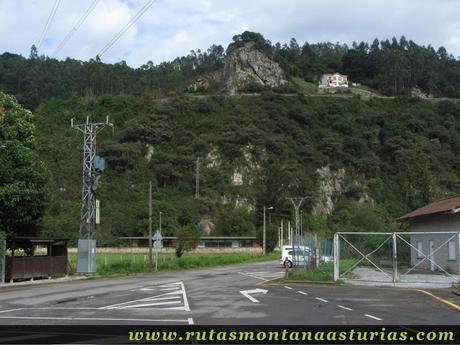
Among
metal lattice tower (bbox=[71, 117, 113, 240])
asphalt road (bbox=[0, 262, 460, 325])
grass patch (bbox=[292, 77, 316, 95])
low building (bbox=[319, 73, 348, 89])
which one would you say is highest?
low building (bbox=[319, 73, 348, 89])

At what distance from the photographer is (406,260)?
4381cm

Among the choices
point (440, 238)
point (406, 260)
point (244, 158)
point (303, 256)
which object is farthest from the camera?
point (244, 158)

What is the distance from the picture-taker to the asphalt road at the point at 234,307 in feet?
45.5

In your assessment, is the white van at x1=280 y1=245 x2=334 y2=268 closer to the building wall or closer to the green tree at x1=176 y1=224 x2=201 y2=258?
the building wall

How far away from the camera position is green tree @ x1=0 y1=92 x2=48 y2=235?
32.8 meters

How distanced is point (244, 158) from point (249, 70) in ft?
174

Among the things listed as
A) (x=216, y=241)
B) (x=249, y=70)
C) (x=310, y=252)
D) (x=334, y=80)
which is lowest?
(x=216, y=241)

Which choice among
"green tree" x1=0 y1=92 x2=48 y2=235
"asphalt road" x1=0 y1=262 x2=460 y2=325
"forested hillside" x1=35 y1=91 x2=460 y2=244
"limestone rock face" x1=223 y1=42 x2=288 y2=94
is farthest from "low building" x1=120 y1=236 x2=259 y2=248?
"asphalt road" x1=0 y1=262 x2=460 y2=325

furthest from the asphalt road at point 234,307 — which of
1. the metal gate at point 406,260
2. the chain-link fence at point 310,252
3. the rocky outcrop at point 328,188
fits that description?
the rocky outcrop at point 328,188

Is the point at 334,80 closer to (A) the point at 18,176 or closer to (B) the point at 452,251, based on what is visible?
(B) the point at 452,251

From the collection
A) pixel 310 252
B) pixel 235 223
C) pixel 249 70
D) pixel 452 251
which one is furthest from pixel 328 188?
pixel 452 251

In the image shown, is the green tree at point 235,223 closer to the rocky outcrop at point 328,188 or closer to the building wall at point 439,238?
the rocky outcrop at point 328,188

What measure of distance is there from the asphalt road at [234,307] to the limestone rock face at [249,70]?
138 m

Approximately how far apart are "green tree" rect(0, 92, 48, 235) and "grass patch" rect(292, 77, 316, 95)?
13329 centimetres
